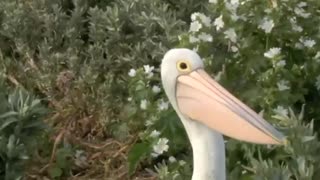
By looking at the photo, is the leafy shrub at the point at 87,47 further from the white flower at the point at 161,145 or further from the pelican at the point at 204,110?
the pelican at the point at 204,110

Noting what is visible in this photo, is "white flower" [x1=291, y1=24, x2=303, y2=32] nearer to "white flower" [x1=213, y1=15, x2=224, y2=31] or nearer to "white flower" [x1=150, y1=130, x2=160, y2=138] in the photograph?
"white flower" [x1=213, y1=15, x2=224, y2=31]

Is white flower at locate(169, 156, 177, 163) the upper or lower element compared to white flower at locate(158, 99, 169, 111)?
lower

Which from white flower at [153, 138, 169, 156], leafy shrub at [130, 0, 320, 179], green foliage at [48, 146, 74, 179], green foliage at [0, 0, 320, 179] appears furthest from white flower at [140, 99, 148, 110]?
green foliage at [48, 146, 74, 179]

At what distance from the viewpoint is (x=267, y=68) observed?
4484 millimetres

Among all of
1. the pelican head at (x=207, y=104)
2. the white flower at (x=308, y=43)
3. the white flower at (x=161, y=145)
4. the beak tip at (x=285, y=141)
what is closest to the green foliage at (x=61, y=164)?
A: the white flower at (x=161, y=145)

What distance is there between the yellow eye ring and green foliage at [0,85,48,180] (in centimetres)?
96

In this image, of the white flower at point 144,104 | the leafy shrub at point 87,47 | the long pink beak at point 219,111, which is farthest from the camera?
the leafy shrub at point 87,47

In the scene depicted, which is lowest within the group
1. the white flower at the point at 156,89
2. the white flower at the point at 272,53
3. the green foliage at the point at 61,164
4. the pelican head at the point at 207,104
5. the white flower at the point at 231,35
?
the pelican head at the point at 207,104

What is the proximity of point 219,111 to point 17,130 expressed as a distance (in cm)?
116

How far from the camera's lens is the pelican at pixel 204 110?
341 centimetres

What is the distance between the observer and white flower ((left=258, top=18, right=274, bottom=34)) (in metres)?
4.42

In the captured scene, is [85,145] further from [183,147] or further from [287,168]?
[287,168]

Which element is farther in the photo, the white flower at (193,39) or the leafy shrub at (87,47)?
the leafy shrub at (87,47)

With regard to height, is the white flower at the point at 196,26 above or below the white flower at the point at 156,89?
above
